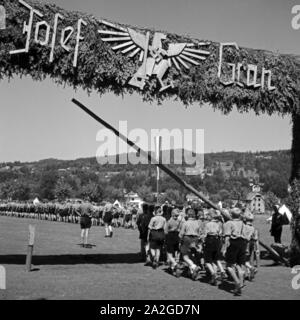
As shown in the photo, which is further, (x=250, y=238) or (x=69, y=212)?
(x=69, y=212)

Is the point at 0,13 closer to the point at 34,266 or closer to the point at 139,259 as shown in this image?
the point at 34,266

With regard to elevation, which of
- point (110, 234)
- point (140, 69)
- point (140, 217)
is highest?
point (140, 69)

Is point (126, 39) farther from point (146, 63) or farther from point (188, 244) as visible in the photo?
point (188, 244)

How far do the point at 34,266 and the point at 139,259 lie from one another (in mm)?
3465

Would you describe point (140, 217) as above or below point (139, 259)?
above

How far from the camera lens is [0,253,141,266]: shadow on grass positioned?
39.0 ft

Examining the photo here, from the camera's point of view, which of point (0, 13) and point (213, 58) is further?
point (213, 58)

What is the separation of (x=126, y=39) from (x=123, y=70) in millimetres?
755

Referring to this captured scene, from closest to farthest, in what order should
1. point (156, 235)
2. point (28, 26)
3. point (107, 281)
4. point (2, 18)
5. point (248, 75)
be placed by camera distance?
point (107, 281) → point (2, 18) → point (28, 26) → point (156, 235) → point (248, 75)

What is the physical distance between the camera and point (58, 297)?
7.92 metres

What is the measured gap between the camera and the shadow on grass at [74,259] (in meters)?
11.9

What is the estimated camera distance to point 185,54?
11.6 meters

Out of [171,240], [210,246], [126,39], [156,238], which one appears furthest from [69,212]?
[210,246]
